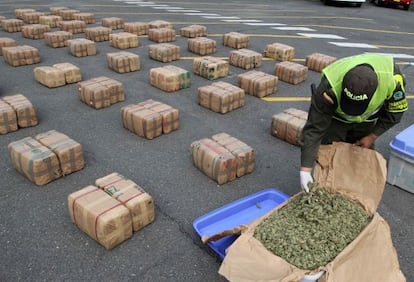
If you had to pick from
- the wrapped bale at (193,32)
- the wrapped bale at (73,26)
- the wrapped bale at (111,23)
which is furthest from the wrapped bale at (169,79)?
the wrapped bale at (111,23)

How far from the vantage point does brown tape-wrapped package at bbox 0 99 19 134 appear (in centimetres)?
672

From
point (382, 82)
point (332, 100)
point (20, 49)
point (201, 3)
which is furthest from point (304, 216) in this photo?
point (201, 3)

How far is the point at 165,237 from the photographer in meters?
4.64

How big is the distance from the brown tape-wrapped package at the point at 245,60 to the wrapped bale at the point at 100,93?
13.7 ft

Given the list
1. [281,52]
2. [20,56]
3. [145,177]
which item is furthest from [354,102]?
[20,56]

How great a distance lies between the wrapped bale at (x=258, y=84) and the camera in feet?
29.1

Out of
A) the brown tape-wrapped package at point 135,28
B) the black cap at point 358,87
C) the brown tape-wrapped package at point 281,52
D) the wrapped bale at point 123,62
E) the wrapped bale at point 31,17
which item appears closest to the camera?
the black cap at point 358,87

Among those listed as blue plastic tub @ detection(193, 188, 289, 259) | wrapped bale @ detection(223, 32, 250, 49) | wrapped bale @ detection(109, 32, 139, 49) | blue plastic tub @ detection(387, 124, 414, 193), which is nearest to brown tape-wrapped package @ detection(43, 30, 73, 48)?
wrapped bale @ detection(109, 32, 139, 49)

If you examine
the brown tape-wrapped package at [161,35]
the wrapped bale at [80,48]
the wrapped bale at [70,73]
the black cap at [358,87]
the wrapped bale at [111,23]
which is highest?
the black cap at [358,87]

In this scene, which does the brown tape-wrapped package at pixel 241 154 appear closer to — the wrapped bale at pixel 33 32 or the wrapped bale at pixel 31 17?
the wrapped bale at pixel 33 32

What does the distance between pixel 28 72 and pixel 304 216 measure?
924cm

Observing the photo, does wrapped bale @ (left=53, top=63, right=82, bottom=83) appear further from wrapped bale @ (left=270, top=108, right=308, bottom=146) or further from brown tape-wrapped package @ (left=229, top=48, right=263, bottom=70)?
wrapped bale @ (left=270, top=108, right=308, bottom=146)

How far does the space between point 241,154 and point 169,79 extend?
400cm

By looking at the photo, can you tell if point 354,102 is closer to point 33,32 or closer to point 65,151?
point 65,151
